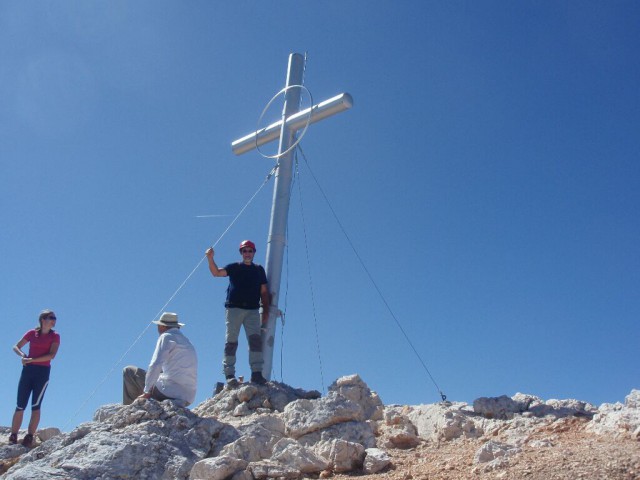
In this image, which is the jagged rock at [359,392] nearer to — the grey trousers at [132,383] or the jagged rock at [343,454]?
the jagged rock at [343,454]

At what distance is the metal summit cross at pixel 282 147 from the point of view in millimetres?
10656

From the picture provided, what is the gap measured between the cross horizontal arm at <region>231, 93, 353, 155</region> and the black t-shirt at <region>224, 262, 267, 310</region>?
3148mm

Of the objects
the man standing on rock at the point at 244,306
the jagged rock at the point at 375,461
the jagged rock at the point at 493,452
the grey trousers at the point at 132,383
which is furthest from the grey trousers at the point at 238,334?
the jagged rock at the point at 493,452

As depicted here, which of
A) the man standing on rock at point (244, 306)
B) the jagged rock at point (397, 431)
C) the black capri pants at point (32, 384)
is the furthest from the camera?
the man standing on rock at point (244, 306)

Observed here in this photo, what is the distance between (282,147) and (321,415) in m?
5.95

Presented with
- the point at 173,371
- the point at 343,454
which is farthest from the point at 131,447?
the point at 343,454

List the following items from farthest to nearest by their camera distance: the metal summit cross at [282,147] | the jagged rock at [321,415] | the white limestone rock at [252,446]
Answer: the metal summit cross at [282,147]
the jagged rock at [321,415]
the white limestone rock at [252,446]

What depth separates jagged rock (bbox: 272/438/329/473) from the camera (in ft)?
20.4

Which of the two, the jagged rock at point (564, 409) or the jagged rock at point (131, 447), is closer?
the jagged rock at point (131, 447)

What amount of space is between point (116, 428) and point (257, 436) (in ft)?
4.74

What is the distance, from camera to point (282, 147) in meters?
12.0

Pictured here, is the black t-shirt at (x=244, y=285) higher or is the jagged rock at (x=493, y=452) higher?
the black t-shirt at (x=244, y=285)

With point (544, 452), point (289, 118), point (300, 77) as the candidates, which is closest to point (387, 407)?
point (544, 452)

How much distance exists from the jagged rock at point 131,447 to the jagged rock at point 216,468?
0.31m
